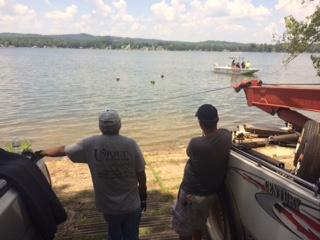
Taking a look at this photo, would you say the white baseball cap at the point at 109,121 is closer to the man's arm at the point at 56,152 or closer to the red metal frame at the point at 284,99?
the man's arm at the point at 56,152

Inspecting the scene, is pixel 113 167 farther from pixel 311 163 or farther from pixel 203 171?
pixel 311 163

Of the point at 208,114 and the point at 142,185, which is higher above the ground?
the point at 208,114

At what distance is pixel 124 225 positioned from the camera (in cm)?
467

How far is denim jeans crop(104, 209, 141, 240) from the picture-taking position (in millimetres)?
4562

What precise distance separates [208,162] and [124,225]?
1.13 metres

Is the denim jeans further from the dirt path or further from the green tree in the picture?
the green tree

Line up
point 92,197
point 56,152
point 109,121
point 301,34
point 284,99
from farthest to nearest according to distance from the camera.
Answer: point 301,34
point 92,197
point 284,99
point 56,152
point 109,121

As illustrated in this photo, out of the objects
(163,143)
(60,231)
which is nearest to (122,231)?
(60,231)

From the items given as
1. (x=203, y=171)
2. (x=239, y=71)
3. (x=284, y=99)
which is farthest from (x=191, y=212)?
(x=239, y=71)

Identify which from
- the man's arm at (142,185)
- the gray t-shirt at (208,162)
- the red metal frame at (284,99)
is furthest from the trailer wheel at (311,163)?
the red metal frame at (284,99)

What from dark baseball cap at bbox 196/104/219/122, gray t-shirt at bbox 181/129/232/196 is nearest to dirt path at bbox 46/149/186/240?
gray t-shirt at bbox 181/129/232/196

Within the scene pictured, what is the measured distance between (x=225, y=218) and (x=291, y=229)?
1.46m

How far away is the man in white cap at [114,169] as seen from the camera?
14.3ft

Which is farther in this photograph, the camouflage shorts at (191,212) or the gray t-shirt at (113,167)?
the camouflage shorts at (191,212)
